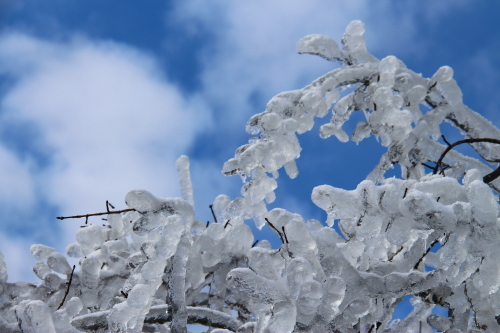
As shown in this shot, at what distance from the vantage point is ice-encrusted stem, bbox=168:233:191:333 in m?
1.43

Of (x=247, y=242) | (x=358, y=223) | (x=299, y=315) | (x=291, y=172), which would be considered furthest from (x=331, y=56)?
(x=299, y=315)

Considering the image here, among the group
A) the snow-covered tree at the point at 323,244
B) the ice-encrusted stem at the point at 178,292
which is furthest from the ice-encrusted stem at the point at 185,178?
the ice-encrusted stem at the point at 178,292

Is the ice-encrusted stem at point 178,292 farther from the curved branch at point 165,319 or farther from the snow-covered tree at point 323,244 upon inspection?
the curved branch at point 165,319

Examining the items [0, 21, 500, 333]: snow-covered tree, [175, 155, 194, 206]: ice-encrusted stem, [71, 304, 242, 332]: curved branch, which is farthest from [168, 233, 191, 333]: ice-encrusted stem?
[175, 155, 194, 206]: ice-encrusted stem

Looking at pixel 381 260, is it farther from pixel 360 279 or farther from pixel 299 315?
pixel 299 315

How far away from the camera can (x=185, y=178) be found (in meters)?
1.87

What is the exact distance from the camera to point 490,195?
3.83 feet

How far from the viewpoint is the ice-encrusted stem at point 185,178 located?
1.82 m

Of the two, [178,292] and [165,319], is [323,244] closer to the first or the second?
[178,292]

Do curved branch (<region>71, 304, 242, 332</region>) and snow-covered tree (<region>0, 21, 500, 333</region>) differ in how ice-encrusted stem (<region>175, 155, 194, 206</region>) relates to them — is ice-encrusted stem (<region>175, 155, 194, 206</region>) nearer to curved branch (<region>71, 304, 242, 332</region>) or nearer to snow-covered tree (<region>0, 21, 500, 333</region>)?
snow-covered tree (<region>0, 21, 500, 333</region>)

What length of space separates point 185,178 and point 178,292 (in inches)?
21.6

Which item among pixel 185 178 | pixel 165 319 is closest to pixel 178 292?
pixel 165 319

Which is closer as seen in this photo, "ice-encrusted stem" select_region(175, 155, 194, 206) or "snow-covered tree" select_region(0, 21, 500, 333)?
"snow-covered tree" select_region(0, 21, 500, 333)

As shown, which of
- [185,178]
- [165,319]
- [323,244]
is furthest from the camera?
[185,178]
